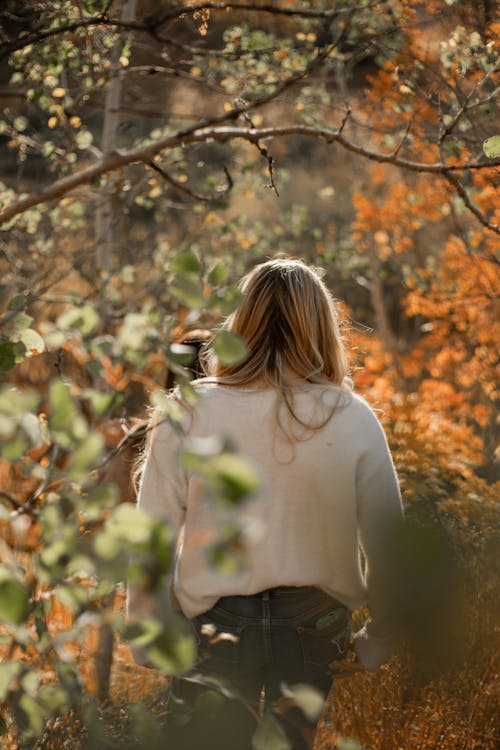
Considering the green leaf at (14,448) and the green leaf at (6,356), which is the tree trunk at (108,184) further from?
the green leaf at (14,448)

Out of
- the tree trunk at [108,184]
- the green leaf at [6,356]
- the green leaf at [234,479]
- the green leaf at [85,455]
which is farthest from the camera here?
the tree trunk at [108,184]

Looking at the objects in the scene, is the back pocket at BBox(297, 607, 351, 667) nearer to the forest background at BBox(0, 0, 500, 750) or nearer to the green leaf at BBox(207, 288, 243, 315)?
the forest background at BBox(0, 0, 500, 750)

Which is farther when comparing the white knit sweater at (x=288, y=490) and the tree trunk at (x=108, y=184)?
the tree trunk at (x=108, y=184)

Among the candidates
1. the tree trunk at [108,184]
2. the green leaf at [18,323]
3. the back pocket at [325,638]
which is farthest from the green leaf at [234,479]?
the tree trunk at [108,184]

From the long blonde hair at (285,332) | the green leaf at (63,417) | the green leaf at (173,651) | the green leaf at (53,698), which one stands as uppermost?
the green leaf at (63,417)

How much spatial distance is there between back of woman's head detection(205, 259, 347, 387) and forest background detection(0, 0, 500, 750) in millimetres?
159

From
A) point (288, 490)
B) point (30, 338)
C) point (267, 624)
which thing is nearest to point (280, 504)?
point (288, 490)

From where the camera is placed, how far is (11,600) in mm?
719

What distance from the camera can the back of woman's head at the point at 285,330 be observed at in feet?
5.45

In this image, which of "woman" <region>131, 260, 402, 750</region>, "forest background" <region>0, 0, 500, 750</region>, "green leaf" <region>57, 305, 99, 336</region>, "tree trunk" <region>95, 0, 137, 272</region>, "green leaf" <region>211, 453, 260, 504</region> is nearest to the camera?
"green leaf" <region>211, 453, 260, 504</region>

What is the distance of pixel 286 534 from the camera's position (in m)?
1.62

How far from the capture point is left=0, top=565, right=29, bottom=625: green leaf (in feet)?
2.33

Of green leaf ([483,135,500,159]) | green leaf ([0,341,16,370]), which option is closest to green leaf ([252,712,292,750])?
green leaf ([0,341,16,370])

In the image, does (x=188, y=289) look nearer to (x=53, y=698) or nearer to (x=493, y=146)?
(x=53, y=698)
